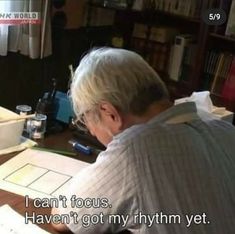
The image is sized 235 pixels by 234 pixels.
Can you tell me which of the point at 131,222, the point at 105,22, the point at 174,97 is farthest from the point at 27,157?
the point at 105,22

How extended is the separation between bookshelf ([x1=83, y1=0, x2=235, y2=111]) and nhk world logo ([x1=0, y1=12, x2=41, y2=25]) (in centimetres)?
57

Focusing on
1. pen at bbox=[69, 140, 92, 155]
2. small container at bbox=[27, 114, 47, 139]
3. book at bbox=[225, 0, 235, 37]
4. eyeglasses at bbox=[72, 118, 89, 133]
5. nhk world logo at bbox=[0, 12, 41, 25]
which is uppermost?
book at bbox=[225, 0, 235, 37]

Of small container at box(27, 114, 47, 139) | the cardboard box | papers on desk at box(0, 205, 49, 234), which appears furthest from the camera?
small container at box(27, 114, 47, 139)

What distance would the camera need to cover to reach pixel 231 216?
1.03 m

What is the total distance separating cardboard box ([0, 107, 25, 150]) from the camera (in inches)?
60.8

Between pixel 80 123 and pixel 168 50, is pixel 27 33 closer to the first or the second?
pixel 168 50

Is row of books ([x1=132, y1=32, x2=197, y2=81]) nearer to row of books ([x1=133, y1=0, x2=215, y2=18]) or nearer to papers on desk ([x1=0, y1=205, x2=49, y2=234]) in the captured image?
row of books ([x1=133, y1=0, x2=215, y2=18])

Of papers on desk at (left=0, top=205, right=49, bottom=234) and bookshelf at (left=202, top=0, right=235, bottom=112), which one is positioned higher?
bookshelf at (left=202, top=0, right=235, bottom=112)

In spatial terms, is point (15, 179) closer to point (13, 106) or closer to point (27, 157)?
point (27, 157)

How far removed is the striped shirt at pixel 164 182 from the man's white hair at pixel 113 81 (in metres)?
0.07

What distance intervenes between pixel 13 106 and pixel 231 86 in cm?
138

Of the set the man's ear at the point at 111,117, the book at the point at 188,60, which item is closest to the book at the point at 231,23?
the book at the point at 188,60

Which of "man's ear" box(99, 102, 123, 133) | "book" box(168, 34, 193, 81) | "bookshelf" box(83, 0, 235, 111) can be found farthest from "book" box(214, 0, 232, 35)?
"man's ear" box(99, 102, 123, 133)

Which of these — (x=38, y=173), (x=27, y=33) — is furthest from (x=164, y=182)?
(x=27, y=33)
